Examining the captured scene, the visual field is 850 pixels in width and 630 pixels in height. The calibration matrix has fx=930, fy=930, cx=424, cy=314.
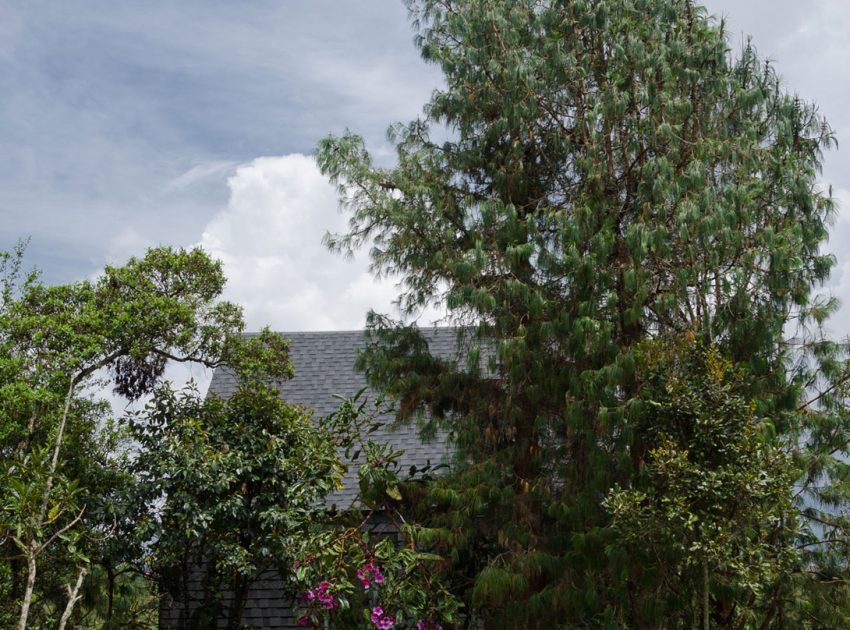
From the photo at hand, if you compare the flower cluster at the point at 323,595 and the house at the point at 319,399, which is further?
the house at the point at 319,399

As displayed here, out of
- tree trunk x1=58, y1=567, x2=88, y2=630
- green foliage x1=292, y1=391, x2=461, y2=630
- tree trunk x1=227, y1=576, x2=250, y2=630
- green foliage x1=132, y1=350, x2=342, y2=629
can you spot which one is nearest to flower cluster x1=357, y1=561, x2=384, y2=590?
green foliage x1=292, y1=391, x2=461, y2=630

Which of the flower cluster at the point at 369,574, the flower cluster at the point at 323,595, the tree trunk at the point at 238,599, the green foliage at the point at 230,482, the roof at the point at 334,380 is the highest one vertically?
the roof at the point at 334,380

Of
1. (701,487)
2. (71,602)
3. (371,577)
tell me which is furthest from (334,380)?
(71,602)

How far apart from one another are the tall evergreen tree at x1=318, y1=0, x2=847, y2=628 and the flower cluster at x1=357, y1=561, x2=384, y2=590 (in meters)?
0.73

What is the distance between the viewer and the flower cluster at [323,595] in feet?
32.0

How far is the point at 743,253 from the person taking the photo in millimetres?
9695

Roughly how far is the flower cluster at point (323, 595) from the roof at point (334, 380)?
3196 mm

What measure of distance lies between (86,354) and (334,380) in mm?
5890

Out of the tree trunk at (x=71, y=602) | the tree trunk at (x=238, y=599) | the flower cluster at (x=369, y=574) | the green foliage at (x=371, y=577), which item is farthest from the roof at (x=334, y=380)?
the tree trunk at (x=71, y=602)

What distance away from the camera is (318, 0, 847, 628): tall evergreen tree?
30.7 ft

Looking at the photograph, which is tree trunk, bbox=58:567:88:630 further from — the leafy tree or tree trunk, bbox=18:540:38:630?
the leafy tree

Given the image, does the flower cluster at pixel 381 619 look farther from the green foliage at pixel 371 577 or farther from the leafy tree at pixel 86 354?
the leafy tree at pixel 86 354

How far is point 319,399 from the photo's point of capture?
15.2 metres

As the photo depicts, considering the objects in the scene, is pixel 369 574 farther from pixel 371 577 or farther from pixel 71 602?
pixel 71 602
